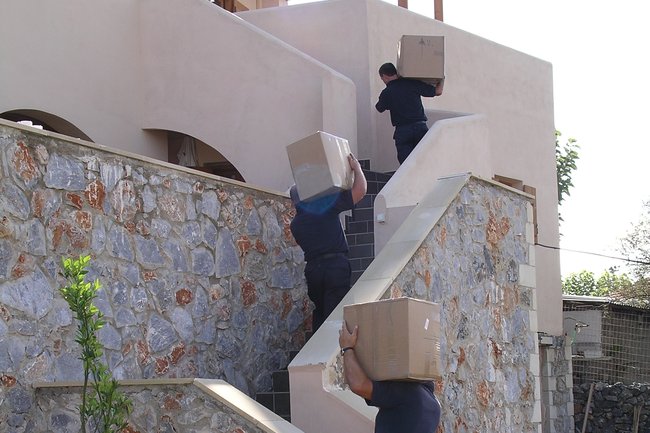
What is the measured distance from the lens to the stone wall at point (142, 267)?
8242 millimetres

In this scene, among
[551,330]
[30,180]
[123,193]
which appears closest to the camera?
[30,180]

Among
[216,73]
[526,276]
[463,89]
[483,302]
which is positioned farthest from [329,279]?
[463,89]

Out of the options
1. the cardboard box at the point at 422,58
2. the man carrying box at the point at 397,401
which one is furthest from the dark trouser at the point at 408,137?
the man carrying box at the point at 397,401

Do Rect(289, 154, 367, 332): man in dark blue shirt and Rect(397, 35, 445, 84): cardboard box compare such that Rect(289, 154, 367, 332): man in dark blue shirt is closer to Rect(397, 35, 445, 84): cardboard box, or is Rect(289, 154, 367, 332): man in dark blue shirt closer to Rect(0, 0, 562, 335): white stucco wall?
Rect(0, 0, 562, 335): white stucco wall

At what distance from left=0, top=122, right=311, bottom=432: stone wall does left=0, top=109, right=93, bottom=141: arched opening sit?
399 cm

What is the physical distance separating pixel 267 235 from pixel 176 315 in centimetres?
141

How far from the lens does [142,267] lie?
929cm

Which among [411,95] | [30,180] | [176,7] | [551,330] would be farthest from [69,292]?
[551,330]

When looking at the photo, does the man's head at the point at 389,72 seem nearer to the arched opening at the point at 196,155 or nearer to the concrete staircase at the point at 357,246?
the concrete staircase at the point at 357,246

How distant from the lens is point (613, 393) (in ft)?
70.0

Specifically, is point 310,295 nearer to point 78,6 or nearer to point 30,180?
point 30,180

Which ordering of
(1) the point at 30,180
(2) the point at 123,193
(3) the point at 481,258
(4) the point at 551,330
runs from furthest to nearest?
(4) the point at 551,330
(3) the point at 481,258
(2) the point at 123,193
(1) the point at 30,180

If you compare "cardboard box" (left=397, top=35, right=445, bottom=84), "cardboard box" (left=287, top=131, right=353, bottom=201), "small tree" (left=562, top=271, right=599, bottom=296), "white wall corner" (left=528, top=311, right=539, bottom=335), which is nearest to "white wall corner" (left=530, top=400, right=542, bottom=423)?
"white wall corner" (left=528, top=311, right=539, bottom=335)

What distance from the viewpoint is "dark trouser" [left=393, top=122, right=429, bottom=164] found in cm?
1338
